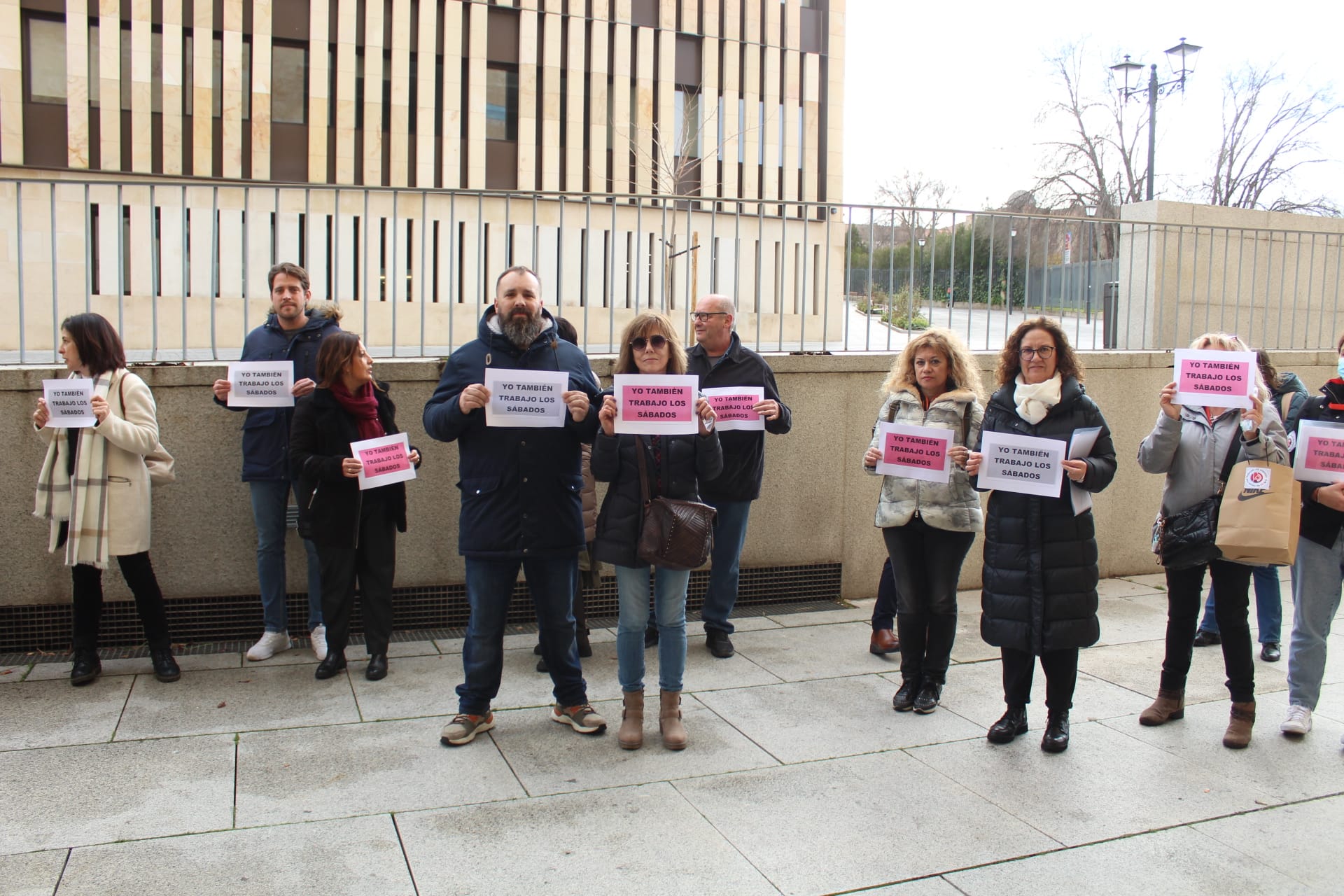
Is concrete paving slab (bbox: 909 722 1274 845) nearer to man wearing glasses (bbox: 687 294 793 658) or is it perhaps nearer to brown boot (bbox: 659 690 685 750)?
brown boot (bbox: 659 690 685 750)

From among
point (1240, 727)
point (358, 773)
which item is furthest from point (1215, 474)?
point (358, 773)

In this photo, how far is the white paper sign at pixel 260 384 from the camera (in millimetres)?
5707

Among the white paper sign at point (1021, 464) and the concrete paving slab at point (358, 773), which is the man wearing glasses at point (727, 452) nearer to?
the white paper sign at point (1021, 464)

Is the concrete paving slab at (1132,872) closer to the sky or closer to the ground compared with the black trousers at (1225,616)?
closer to the ground

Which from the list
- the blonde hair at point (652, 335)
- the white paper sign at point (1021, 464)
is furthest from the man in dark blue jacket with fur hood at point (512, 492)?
the white paper sign at point (1021, 464)

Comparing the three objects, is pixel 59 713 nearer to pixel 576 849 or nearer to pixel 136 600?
pixel 136 600

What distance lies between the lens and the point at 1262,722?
5320 mm

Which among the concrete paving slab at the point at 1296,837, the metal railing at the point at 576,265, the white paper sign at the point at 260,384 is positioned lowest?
the concrete paving slab at the point at 1296,837

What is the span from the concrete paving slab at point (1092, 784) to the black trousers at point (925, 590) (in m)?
0.56

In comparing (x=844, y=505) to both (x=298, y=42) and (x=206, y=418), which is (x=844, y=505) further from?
(x=298, y=42)

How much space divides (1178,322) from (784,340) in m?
4.12

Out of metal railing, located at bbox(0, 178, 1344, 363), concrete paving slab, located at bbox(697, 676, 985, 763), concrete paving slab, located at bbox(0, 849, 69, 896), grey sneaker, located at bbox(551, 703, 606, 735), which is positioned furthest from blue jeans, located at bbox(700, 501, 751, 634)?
concrete paving slab, located at bbox(0, 849, 69, 896)

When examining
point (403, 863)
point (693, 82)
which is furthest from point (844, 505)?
point (693, 82)

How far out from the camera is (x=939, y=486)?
5293mm
